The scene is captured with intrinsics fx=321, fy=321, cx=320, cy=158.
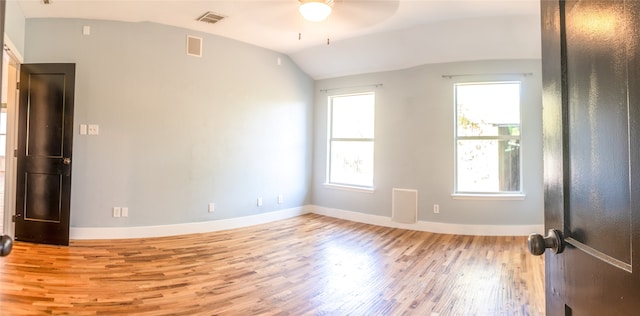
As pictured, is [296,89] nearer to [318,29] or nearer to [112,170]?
[318,29]

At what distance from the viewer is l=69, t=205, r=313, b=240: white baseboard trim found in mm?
3818

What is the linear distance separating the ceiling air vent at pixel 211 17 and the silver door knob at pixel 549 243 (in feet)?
13.0

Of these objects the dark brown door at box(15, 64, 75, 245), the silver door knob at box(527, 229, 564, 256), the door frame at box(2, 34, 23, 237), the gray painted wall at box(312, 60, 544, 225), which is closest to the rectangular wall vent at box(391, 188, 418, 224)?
the gray painted wall at box(312, 60, 544, 225)

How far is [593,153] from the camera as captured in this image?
639mm

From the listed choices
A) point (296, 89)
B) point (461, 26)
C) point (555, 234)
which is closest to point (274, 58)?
point (296, 89)

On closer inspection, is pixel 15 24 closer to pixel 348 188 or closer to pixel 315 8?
pixel 315 8

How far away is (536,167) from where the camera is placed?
14.4 feet

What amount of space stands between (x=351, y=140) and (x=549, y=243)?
15.9 feet

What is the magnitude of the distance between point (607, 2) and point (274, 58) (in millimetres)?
5002

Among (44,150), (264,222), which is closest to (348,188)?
(264,222)

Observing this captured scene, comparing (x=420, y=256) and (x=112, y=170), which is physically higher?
(x=112, y=170)

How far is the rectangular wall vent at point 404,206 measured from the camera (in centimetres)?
478

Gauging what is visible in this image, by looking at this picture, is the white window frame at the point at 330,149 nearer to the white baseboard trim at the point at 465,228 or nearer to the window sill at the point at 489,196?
the white baseboard trim at the point at 465,228

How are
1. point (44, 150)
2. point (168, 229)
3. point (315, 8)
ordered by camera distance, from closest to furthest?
point (315, 8), point (44, 150), point (168, 229)
